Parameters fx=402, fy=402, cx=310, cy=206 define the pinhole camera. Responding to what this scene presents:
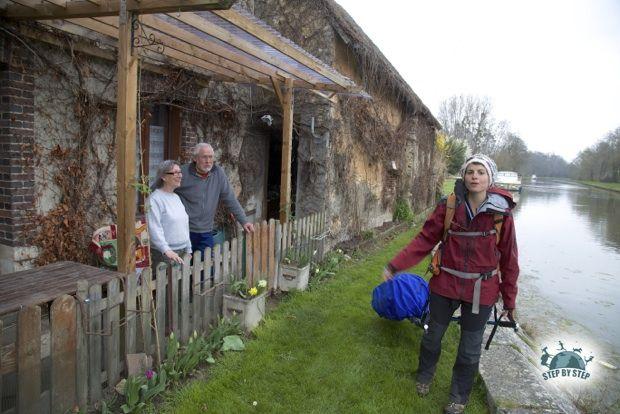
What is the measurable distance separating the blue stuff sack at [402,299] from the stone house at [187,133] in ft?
8.82

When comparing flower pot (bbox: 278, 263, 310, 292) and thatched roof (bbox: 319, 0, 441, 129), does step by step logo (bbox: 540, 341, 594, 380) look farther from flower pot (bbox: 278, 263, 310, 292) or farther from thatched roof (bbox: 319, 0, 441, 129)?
thatched roof (bbox: 319, 0, 441, 129)

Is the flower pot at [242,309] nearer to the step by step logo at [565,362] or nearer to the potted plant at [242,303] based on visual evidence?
the potted plant at [242,303]

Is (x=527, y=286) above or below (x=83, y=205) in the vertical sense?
below

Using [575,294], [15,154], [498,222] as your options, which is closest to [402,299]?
[498,222]

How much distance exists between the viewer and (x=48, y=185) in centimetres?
436

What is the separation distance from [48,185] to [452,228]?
4.15m

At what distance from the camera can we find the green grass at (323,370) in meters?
3.03

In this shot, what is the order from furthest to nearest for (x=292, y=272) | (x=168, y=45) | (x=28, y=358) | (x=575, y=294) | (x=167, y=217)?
1. (x=575, y=294)
2. (x=292, y=272)
3. (x=168, y=45)
4. (x=167, y=217)
5. (x=28, y=358)

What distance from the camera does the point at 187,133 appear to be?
6324mm

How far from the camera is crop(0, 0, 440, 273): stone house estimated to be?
4090 mm

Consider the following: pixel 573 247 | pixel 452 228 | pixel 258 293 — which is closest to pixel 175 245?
pixel 258 293

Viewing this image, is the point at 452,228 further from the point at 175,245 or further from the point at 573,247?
the point at 573,247

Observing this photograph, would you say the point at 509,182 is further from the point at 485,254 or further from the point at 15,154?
the point at 15,154

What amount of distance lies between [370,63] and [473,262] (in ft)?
21.2
